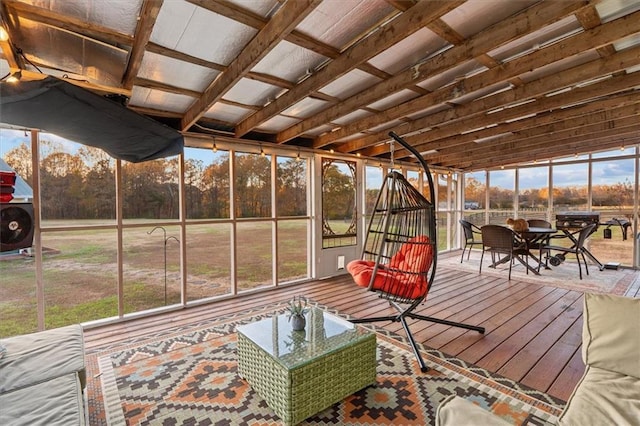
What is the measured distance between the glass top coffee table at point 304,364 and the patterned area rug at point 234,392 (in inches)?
5.0

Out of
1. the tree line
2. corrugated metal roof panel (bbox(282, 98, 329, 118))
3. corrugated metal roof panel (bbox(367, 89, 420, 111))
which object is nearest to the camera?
the tree line

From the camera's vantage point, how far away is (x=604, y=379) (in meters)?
1.53

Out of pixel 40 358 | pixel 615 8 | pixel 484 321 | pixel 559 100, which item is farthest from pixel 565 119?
pixel 40 358

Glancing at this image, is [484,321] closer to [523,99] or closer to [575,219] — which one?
[523,99]

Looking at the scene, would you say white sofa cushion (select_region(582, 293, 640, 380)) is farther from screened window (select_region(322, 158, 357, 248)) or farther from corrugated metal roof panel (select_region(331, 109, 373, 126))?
screened window (select_region(322, 158, 357, 248))

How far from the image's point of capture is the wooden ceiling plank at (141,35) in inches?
64.9

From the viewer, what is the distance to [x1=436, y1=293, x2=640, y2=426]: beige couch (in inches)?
46.1

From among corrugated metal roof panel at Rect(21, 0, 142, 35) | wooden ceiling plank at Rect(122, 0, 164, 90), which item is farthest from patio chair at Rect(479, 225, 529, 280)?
corrugated metal roof panel at Rect(21, 0, 142, 35)

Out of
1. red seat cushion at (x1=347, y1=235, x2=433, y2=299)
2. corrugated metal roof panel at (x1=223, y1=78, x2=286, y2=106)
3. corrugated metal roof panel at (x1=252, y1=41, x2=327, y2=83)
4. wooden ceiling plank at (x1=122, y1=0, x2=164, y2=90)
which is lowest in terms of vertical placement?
red seat cushion at (x1=347, y1=235, x2=433, y2=299)

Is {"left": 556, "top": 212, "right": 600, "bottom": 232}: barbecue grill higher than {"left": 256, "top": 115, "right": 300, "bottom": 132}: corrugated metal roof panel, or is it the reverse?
{"left": 256, "top": 115, "right": 300, "bottom": 132}: corrugated metal roof panel

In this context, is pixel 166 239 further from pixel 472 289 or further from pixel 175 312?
pixel 472 289

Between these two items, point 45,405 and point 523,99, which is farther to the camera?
point 523,99

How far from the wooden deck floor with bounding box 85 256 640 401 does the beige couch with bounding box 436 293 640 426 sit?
0.72 meters

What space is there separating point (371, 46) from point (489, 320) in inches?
131
